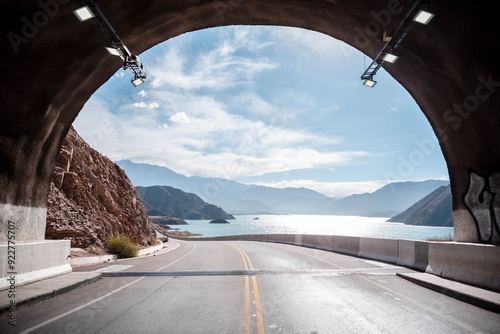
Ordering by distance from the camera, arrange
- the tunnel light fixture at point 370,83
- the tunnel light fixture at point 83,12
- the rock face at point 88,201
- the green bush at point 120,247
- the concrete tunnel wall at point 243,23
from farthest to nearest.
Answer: the green bush at point 120,247 → the rock face at point 88,201 → the tunnel light fixture at point 370,83 → the concrete tunnel wall at point 243,23 → the tunnel light fixture at point 83,12

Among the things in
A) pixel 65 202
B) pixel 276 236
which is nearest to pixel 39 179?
pixel 65 202

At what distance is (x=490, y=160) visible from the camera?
934cm

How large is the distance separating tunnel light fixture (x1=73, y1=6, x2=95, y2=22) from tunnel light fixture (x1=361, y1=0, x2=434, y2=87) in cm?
747

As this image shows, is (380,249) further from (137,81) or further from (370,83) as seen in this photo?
(137,81)

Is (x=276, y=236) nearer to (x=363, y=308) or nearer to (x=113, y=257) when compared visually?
(x=113, y=257)

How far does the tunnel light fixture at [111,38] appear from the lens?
754 centimetres

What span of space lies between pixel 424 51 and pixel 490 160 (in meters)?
3.66

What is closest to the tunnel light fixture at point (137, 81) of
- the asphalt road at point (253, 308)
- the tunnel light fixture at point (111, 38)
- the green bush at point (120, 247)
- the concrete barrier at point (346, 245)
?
the tunnel light fixture at point (111, 38)

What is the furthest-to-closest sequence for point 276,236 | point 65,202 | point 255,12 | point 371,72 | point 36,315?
point 276,236
point 65,202
point 371,72
point 255,12
point 36,315

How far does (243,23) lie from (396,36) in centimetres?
506

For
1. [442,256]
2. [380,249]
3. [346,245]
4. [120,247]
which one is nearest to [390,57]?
[442,256]

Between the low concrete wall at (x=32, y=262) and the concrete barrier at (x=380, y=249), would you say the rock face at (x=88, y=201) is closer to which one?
the low concrete wall at (x=32, y=262)

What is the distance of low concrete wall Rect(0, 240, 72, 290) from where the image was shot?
A: 27.7 feet

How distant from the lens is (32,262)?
375 inches
